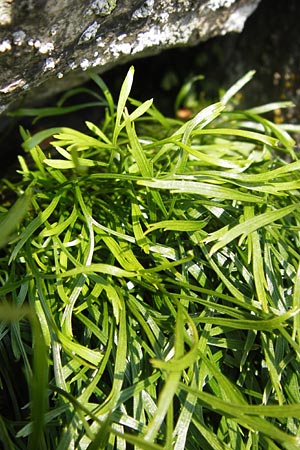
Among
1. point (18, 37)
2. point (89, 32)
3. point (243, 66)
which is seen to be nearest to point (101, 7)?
point (89, 32)

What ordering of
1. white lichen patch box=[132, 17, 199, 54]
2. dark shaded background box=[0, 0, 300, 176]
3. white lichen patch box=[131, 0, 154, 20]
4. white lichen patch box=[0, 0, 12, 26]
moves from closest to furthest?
white lichen patch box=[0, 0, 12, 26] → white lichen patch box=[131, 0, 154, 20] → white lichen patch box=[132, 17, 199, 54] → dark shaded background box=[0, 0, 300, 176]

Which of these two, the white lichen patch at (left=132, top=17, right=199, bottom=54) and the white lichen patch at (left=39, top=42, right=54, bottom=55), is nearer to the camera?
the white lichen patch at (left=39, top=42, right=54, bottom=55)

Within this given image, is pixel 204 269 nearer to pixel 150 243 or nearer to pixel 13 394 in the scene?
pixel 150 243

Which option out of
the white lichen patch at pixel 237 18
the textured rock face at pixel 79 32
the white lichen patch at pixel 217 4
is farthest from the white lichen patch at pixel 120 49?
the white lichen patch at pixel 237 18

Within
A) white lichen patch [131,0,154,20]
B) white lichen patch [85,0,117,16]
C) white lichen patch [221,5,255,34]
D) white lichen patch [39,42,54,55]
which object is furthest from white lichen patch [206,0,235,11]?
white lichen patch [39,42,54,55]

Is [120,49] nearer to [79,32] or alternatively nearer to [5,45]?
[79,32]

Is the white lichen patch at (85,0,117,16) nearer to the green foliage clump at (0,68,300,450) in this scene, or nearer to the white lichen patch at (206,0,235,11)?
the green foliage clump at (0,68,300,450)
